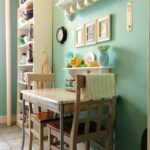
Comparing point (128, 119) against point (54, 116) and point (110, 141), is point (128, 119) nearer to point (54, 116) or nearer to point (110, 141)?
point (110, 141)

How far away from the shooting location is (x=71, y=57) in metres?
3.03

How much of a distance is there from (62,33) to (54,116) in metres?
1.18

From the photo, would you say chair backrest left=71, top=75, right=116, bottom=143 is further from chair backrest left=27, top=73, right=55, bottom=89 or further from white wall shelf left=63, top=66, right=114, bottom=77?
chair backrest left=27, top=73, right=55, bottom=89

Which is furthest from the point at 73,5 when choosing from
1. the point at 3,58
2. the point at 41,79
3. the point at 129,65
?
the point at 3,58

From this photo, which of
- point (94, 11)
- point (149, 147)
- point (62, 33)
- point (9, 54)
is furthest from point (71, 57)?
point (149, 147)

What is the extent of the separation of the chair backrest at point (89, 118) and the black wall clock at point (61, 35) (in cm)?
140

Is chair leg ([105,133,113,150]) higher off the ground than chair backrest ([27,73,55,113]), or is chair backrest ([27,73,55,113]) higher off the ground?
chair backrest ([27,73,55,113])

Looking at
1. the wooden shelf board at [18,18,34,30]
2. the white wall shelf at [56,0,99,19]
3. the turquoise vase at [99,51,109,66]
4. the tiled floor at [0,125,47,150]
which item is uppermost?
the white wall shelf at [56,0,99,19]

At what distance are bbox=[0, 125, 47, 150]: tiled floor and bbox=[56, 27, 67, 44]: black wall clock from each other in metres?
1.47

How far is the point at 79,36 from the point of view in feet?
9.53

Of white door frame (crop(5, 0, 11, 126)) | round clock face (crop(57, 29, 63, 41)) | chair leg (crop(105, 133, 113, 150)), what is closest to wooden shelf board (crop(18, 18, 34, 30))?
white door frame (crop(5, 0, 11, 126))

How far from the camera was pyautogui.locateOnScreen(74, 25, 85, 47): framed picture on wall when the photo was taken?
111 inches

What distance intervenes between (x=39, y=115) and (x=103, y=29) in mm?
1231

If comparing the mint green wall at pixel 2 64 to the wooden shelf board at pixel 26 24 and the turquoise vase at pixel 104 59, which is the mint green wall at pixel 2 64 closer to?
the wooden shelf board at pixel 26 24
